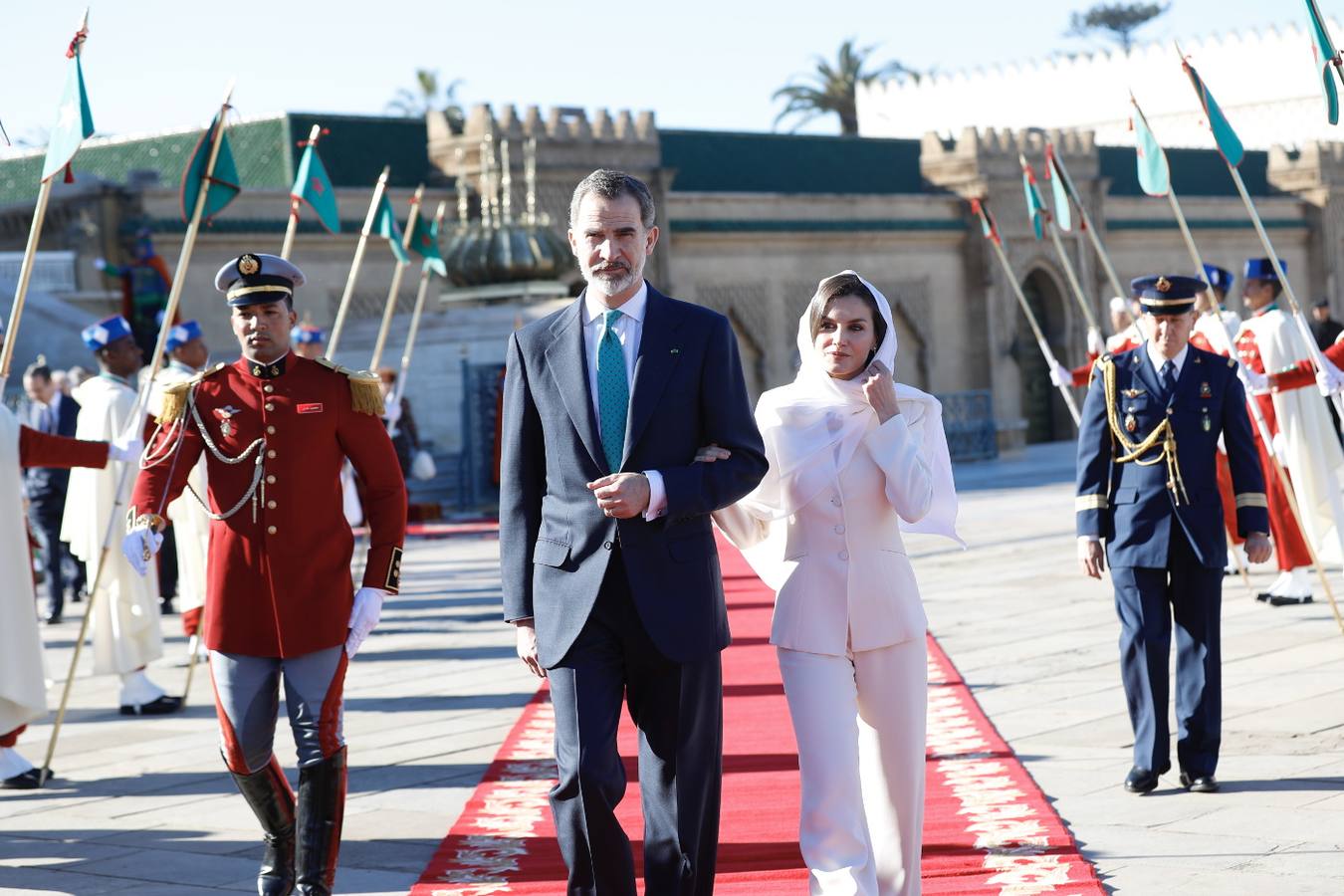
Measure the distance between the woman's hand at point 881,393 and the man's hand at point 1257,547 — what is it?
213cm

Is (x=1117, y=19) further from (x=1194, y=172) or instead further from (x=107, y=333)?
(x=107, y=333)

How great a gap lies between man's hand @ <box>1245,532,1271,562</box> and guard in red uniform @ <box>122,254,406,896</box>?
2.83 metres

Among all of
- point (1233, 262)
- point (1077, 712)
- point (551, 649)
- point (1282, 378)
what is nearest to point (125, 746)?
point (1077, 712)

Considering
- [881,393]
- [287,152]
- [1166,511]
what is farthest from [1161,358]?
[287,152]

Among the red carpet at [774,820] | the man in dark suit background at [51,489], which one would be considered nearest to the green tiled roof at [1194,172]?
the man in dark suit background at [51,489]

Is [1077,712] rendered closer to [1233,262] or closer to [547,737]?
[547,737]

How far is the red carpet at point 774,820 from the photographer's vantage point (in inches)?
211

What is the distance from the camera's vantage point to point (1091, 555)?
6.57 m

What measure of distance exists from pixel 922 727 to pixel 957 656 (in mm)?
5256

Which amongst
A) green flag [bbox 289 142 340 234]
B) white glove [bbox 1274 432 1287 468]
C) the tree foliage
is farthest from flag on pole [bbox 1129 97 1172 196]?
the tree foliage

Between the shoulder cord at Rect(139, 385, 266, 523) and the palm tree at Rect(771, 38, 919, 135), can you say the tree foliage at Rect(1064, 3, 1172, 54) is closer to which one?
the palm tree at Rect(771, 38, 919, 135)

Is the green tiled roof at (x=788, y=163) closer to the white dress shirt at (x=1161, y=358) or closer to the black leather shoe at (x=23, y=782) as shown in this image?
the black leather shoe at (x=23, y=782)

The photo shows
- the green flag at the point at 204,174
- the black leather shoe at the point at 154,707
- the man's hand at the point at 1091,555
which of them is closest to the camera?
the man's hand at the point at 1091,555

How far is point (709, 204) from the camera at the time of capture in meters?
32.8
